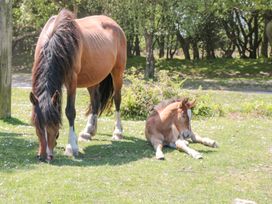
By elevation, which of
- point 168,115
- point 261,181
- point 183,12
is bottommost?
point 261,181

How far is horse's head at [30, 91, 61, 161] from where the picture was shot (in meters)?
6.55

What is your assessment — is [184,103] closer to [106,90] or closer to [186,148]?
[186,148]

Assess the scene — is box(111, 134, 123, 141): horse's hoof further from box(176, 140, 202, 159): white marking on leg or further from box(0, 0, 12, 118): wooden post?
box(0, 0, 12, 118): wooden post

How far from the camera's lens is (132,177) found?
20.7ft

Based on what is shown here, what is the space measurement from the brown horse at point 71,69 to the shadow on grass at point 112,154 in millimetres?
266

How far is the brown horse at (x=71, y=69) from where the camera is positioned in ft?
21.9

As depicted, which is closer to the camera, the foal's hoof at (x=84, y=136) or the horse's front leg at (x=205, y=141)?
the horse's front leg at (x=205, y=141)

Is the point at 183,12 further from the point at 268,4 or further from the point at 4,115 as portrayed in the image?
the point at 4,115

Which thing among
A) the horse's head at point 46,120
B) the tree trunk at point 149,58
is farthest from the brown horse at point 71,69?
the tree trunk at point 149,58

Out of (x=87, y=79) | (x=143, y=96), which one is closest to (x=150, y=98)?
(x=143, y=96)

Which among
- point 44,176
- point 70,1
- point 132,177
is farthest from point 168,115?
point 70,1

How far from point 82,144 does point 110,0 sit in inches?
615

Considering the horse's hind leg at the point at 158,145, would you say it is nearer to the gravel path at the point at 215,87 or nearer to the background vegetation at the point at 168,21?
the gravel path at the point at 215,87

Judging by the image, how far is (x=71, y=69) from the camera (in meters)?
7.28
